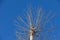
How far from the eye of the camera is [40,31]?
8.84m

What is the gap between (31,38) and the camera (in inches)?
335

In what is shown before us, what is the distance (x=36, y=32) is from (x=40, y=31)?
1.00ft

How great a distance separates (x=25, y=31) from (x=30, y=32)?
0.46m

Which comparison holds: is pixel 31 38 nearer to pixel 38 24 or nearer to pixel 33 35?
pixel 33 35

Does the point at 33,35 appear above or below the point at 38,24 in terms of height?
below

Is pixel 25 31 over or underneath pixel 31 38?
over

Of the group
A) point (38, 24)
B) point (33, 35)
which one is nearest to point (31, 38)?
point (33, 35)

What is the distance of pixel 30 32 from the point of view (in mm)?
8602

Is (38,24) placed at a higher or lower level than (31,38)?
higher

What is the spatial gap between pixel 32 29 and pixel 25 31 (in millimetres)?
542

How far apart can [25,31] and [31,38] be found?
629 mm

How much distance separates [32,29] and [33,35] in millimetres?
271

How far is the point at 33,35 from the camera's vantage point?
8.52 m
